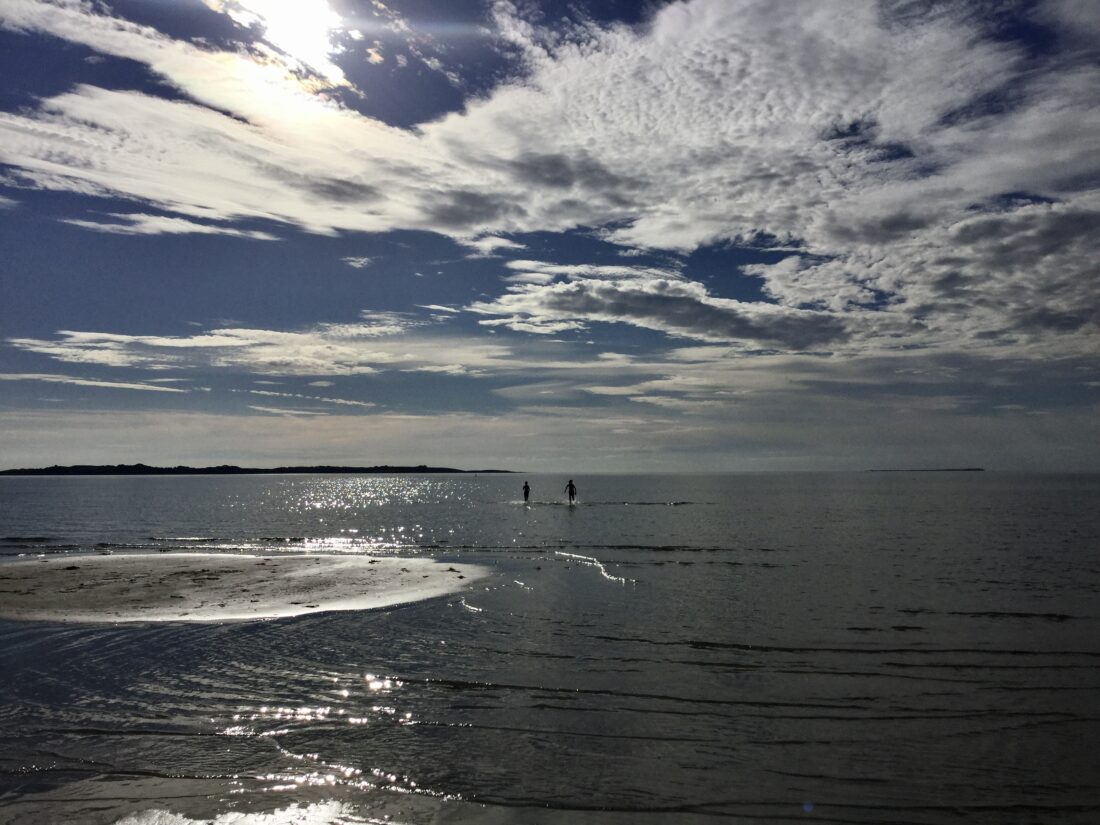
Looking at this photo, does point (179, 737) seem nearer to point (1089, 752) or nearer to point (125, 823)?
point (125, 823)

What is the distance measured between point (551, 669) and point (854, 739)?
Answer: 23.3 ft

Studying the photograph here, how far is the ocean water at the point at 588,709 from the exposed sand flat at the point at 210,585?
2074 mm

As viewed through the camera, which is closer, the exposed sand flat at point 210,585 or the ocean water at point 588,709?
the ocean water at point 588,709

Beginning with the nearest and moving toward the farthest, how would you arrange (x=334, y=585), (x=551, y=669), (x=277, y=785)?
(x=277, y=785), (x=551, y=669), (x=334, y=585)

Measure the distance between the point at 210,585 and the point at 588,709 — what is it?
23.4 m

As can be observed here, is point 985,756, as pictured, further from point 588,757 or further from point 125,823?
point 125,823

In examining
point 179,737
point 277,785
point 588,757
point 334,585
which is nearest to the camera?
Answer: point 277,785

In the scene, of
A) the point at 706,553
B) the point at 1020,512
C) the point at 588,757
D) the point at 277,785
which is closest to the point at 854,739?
the point at 588,757

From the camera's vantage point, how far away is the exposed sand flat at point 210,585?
83.0ft

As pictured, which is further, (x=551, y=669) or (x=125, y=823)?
(x=551, y=669)

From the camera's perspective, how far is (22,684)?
16.0 metres

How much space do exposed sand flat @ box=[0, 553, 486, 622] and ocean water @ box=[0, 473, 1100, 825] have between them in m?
2.07

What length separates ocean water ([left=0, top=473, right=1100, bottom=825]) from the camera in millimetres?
10320

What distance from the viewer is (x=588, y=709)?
1434 cm
